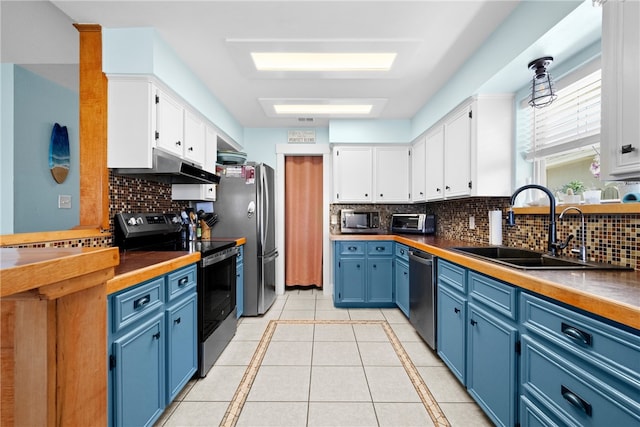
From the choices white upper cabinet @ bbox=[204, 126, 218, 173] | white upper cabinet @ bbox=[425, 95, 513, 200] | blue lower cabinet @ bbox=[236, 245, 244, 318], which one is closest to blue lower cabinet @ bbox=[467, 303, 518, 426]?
white upper cabinet @ bbox=[425, 95, 513, 200]

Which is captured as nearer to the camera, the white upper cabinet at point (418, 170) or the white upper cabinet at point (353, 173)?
the white upper cabinet at point (418, 170)

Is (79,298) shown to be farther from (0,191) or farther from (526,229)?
(526,229)

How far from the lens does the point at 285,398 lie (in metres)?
1.84

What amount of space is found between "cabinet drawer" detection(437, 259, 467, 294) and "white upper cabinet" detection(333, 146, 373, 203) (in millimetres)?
1844

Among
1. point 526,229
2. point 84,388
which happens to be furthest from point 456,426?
point 84,388

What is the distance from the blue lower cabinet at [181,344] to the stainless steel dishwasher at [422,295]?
73.3 inches

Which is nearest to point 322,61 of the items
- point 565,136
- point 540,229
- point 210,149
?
point 210,149

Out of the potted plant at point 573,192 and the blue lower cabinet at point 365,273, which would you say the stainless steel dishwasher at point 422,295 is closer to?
the blue lower cabinet at point 365,273

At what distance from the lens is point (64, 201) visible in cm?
198

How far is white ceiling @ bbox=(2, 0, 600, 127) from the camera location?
174cm

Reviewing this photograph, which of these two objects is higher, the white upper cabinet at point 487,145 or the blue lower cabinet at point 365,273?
the white upper cabinet at point 487,145

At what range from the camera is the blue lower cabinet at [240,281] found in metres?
3.07

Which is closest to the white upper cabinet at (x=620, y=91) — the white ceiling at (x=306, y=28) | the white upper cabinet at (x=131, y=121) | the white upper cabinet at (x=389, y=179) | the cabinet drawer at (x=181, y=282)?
the white ceiling at (x=306, y=28)

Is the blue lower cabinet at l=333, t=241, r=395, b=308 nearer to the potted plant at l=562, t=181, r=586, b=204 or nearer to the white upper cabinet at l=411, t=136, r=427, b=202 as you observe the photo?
the white upper cabinet at l=411, t=136, r=427, b=202
